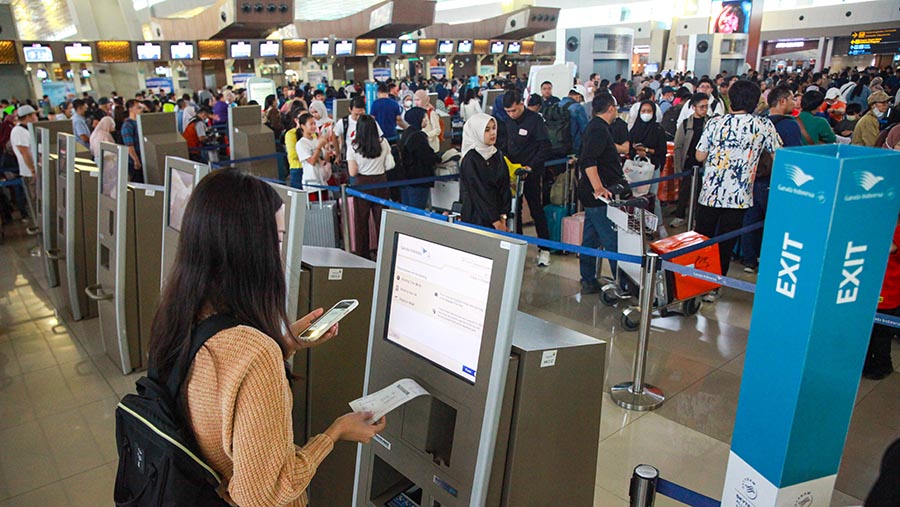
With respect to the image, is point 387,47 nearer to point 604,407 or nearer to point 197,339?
point 604,407

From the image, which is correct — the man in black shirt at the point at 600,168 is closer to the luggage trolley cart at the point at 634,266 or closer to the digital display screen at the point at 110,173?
the luggage trolley cart at the point at 634,266

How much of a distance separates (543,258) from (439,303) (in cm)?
464

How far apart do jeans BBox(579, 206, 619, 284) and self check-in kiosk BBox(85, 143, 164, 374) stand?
3.16 m

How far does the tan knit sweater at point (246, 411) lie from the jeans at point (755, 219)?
16.1ft

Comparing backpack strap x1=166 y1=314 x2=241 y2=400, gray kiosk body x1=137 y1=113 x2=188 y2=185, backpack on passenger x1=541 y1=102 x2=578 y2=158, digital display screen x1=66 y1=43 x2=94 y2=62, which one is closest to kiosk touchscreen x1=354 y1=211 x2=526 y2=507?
backpack strap x1=166 y1=314 x2=241 y2=400

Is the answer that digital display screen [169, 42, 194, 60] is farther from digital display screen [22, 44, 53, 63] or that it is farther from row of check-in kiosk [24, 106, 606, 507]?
row of check-in kiosk [24, 106, 606, 507]

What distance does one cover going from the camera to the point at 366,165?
6312 mm

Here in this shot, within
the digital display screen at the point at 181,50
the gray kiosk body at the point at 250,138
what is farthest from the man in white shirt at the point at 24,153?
the digital display screen at the point at 181,50

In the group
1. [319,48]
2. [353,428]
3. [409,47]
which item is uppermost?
[409,47]

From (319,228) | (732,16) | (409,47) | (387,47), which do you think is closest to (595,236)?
(319,228)

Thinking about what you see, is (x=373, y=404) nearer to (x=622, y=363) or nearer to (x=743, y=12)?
(x=622, y=363)

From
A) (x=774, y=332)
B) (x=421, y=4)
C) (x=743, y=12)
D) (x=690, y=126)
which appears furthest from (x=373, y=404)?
(x=743, y=12)

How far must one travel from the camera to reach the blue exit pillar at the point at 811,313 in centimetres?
146

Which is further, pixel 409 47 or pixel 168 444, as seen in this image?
pixel 409 47
